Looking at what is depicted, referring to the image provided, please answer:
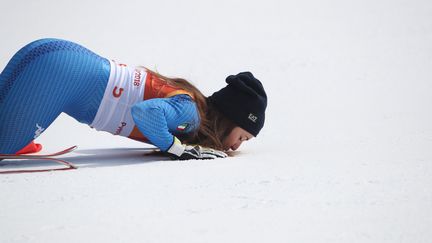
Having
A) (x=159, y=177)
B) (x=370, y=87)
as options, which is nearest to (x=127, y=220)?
(x=159, y=177)

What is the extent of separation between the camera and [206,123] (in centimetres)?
162

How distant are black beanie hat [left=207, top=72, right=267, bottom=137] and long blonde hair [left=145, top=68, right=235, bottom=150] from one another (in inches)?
1.6

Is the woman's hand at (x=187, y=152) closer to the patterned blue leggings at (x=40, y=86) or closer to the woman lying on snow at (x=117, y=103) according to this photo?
the woman lying on snow at (x=117, y=103)

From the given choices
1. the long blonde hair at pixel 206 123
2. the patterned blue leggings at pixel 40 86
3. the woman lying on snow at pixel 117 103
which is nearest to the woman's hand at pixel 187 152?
the woman lying on snow at pixel 117 103

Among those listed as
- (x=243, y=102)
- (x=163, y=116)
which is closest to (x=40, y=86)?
(x=163, y=116)

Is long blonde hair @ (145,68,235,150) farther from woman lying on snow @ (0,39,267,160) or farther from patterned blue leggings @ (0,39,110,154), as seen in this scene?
patterned blue leggings @ (0,39,110,154)

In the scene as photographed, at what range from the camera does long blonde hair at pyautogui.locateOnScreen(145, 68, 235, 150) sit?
1604 mm

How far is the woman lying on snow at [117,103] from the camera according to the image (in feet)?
4.37

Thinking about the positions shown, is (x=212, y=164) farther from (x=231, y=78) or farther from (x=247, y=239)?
(x=247, y=239)

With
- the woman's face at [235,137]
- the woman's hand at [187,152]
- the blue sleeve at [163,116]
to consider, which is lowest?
the woman's hand at [187,152]

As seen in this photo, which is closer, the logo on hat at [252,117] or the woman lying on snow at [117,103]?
the woman lying on snow at [117,103]

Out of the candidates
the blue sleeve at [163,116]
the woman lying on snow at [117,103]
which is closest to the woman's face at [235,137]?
the woman lying on snow at [117,103]

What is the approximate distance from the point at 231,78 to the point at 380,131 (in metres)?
0.77

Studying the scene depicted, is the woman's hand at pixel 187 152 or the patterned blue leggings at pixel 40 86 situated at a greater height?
the patterned blue leggings at pixel 40 86
